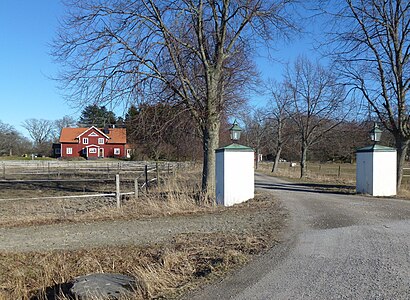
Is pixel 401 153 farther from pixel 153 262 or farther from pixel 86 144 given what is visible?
pixel 86 144

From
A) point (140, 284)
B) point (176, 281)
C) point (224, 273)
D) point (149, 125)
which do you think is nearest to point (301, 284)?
point (224, 273)

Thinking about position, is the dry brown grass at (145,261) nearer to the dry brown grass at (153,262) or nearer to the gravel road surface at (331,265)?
the dry brown grass at (153,262)

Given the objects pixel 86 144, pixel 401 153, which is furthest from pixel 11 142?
pixel 401 153

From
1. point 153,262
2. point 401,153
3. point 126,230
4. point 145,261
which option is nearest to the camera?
point 153,262

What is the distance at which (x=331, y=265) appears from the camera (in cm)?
582

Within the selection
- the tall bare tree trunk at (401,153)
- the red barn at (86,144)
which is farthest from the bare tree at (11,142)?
the tall bare tree trunk at (401,153)

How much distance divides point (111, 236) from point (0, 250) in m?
2.28

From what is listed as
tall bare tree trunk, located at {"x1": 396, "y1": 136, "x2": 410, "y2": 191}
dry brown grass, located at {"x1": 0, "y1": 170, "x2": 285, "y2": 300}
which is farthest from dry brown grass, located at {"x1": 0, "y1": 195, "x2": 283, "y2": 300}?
tall bare tree trunk, located at {"x1": 396, "y1": 136, "x2": 410, "y2": 191}

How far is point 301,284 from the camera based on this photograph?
5059mm

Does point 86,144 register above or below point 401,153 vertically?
above

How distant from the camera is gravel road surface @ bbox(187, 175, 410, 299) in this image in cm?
482

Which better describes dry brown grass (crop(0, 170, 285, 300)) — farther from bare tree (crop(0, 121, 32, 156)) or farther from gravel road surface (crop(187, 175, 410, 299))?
bare tree (crop(0, 121, 32, 156))

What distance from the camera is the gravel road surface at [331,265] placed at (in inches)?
190

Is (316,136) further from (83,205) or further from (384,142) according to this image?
(83,205)
